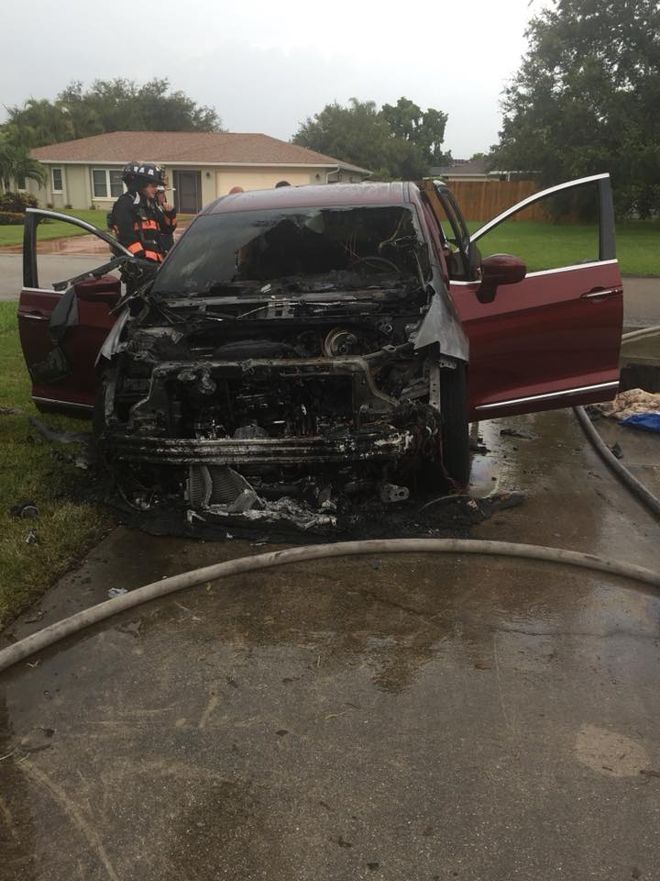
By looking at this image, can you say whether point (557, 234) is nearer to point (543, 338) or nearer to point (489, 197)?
point (489, 197)

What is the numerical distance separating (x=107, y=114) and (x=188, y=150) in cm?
2091

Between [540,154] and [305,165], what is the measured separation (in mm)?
10684

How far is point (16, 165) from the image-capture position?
36.4 meters

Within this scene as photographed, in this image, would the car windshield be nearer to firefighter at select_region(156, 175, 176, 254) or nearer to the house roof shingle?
firefighter at select_region(156, 175, 176, 254)

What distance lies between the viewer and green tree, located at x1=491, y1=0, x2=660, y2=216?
27.8 m

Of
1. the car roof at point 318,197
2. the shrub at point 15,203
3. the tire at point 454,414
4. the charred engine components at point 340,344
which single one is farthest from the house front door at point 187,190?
the tire at point 454,414

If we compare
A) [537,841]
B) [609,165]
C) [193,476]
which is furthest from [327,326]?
[609,165]

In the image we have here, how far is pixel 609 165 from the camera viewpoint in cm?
2827

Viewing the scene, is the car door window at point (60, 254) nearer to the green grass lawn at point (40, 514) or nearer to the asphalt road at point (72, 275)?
the asphalt road at point (72, 275)

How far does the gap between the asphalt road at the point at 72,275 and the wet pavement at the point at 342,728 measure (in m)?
7.94

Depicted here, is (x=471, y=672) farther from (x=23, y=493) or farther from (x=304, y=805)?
(x=23, y=493)

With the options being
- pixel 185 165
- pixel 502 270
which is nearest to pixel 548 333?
pixel 502 270

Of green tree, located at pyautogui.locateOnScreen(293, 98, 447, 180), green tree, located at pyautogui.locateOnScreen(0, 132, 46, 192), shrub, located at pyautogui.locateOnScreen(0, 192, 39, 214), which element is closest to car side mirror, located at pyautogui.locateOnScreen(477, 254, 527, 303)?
shrub, located at pyautogui.locateOnScreen(0, 192, 39, 214)

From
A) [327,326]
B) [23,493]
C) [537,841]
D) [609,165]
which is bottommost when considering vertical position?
[537,841]
